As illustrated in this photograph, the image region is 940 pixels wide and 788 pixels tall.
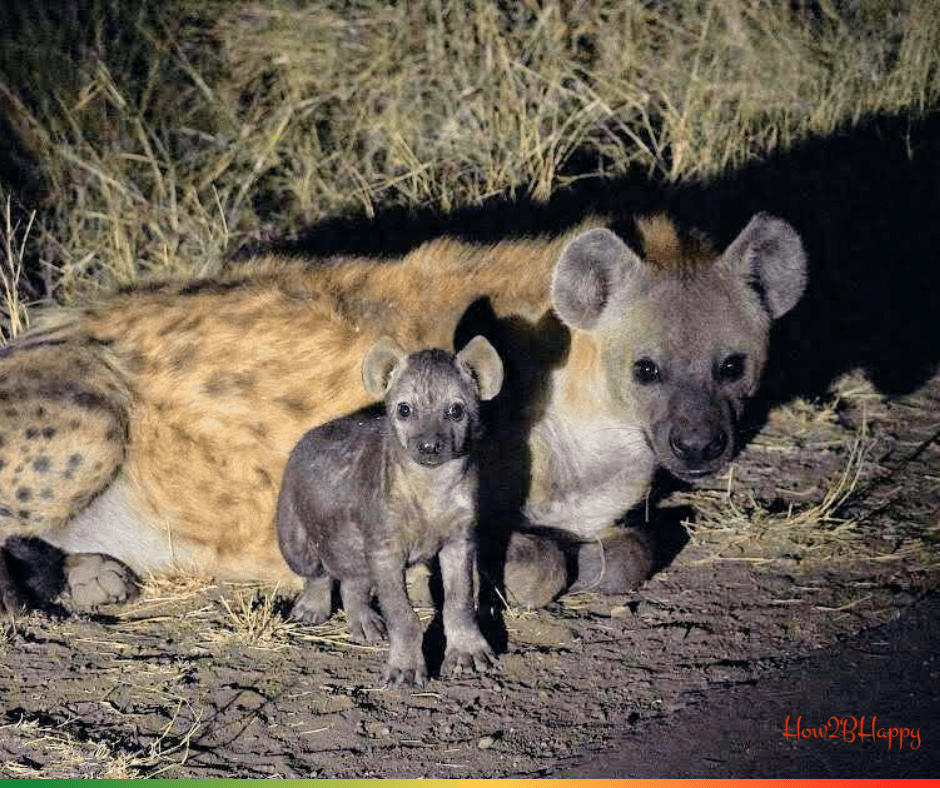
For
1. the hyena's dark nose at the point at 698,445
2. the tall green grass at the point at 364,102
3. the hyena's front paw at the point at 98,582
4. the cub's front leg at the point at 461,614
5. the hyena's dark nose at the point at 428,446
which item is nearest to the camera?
the hyena's dark nose at the point at 428,446

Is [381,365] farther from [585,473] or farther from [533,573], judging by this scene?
[585,473]

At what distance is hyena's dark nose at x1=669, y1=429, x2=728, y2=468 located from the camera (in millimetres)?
3270

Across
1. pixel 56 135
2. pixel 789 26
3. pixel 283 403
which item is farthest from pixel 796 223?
pixel 56 135

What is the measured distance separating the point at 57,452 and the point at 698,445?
1641 millimetres

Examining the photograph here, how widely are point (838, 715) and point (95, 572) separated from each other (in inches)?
77.4

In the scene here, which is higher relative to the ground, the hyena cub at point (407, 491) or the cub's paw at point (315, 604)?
the hyena cub at point (407, 491)

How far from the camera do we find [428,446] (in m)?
2.89

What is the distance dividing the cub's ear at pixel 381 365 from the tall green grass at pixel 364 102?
226 cm

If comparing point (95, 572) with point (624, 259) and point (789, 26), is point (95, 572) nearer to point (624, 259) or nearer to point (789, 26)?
point (624, 259)

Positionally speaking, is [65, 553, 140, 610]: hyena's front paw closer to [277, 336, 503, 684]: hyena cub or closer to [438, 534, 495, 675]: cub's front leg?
[277, 336, 503, 684]: hyena cub

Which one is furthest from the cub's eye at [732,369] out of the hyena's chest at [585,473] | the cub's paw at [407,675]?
the cub's paw at [407,675]

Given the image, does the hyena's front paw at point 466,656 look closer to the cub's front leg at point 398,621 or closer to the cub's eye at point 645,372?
the cub's front leg at point 398,621

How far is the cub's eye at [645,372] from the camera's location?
341 cm

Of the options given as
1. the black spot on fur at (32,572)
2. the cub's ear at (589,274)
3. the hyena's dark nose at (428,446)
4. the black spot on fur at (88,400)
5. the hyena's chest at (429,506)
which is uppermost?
the cub's ear at (589,274)
